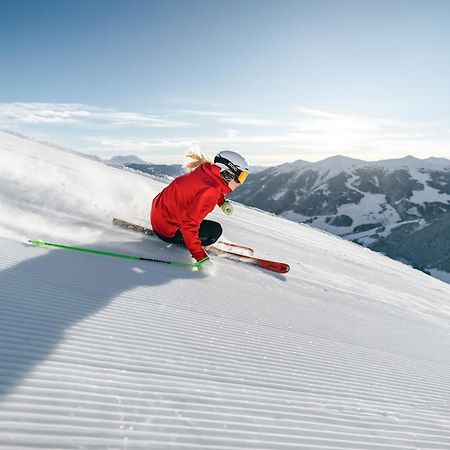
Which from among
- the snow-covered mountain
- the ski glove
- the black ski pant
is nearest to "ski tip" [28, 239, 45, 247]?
the black ski pant

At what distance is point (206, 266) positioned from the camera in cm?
654

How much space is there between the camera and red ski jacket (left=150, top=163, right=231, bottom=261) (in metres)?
5.88

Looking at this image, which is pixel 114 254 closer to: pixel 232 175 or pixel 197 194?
pixel 197 194

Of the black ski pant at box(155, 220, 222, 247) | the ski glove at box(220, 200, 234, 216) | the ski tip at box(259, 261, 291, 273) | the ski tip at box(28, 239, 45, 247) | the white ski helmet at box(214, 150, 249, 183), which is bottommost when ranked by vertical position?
the ski tip at box(259, 261, 291, 273)

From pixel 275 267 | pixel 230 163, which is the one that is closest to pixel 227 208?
pixel 230 163

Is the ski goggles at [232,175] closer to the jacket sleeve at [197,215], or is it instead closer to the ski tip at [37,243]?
the jacket sleeve at [197,215]

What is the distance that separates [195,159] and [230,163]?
0.64m

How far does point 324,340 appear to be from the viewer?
4.79 m

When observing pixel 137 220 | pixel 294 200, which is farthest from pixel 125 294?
pixel 294 200

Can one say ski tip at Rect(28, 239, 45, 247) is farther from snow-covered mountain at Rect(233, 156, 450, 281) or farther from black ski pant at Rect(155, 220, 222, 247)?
snow-covered mountain at Rect(233, 156, 450, 281)

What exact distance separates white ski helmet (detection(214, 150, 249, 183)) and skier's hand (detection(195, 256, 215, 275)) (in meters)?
1.29

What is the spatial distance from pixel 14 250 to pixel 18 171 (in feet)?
14.5

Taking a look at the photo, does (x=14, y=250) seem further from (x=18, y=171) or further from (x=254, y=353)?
(x=18, y=171)

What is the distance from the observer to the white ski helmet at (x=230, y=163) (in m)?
6.16
